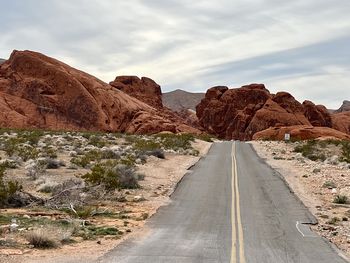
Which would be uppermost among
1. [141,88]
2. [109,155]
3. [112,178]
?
[141,88]

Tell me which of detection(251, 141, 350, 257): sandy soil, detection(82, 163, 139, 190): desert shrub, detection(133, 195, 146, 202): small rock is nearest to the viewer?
detection(251, 141, 350, 257): sandy soil

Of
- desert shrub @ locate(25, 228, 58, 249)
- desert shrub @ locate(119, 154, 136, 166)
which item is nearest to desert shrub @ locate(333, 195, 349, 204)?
desert shrub @ locate(119, 154, 136, 166)

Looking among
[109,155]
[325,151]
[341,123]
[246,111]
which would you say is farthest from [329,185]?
[341,123]

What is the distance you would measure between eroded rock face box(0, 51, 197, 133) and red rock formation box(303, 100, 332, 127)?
47.9m

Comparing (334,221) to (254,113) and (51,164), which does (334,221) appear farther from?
(254,113)

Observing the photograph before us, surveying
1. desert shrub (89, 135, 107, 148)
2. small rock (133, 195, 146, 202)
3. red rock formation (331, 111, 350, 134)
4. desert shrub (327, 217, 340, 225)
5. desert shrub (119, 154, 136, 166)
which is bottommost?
desert shrub (327, 217, 340, 225)

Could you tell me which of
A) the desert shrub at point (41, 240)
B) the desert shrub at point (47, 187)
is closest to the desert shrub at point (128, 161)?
the desert shrub at point (47, 187)

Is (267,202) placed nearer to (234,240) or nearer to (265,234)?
(265,234)

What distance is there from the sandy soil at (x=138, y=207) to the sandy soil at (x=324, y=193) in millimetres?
5952

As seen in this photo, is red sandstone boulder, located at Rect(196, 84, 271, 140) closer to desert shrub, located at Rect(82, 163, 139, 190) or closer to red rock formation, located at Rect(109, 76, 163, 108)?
red rock formation, located at Rect(109, 76, 163, 108)

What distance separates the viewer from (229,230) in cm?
1433

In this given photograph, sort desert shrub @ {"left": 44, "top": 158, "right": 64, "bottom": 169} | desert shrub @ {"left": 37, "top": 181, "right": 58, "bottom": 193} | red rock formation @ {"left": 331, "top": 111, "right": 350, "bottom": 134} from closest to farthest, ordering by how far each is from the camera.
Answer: desert shrub @ {"left": 37, "top": 181, "right": 58, "bottom": 193} → desert shrub @ {"left": 44, "top": 158, "right": 64, "bottom": 169} → red rock formation @ {"left": 331, "top": 111, "right": 350, "bottom": 134}

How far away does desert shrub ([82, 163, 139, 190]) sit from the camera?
21109 mm

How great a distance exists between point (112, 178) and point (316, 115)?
110027mm
